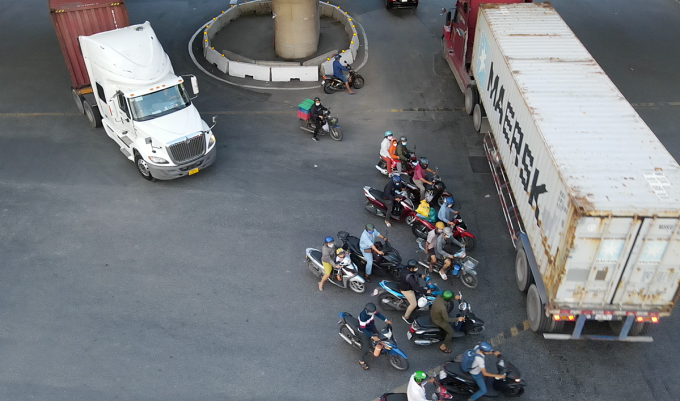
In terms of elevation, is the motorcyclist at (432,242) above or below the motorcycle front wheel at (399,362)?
above

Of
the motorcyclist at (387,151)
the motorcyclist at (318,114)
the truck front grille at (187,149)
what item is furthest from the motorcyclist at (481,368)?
the motorcyclist at (318,114)

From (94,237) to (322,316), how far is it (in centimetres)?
626

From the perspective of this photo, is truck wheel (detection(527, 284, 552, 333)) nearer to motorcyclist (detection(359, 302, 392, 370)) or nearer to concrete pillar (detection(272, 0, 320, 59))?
motorcyclist (detection(359, 302, 392, 370))

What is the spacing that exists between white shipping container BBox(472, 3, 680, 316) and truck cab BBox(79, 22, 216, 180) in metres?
8.33

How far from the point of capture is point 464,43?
62.5 ft

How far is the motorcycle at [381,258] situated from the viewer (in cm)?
1220

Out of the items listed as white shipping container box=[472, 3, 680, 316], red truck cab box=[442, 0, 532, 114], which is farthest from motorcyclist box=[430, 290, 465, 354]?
red truck cab box=[442, 0, 532, 114]

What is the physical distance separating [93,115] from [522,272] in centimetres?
1368

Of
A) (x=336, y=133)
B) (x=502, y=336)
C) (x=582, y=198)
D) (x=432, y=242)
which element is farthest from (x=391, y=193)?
(x=582, y=198)

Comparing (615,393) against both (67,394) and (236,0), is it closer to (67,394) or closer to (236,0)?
(67,394)

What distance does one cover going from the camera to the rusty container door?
1630 centimetres

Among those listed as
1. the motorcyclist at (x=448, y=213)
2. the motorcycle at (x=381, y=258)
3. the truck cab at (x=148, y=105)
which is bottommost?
the motorcycle at (x=381, y=258)

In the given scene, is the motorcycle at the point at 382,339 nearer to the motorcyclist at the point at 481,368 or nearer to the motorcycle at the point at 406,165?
the motorcyclist at the point at 481,368

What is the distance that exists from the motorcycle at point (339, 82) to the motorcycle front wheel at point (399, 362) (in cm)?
1181
